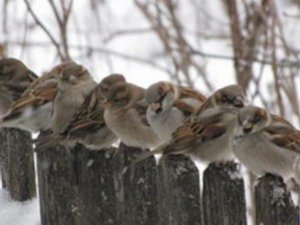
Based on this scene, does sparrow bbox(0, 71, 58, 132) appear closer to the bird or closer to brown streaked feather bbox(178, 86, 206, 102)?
the bird

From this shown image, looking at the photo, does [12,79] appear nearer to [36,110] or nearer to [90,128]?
[36,110]

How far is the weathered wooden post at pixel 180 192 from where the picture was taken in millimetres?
3061

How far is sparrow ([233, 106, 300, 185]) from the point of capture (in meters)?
3.16

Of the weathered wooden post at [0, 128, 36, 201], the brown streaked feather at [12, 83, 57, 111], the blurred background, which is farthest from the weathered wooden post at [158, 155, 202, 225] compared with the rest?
the blurred background

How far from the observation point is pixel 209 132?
10.8 feet

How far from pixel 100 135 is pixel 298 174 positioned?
2.61ft

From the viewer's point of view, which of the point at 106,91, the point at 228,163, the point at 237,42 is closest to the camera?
the point at 228,163

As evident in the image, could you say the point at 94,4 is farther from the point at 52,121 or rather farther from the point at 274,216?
the point at 274,216

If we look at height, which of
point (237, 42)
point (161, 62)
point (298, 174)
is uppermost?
point (161, 62)

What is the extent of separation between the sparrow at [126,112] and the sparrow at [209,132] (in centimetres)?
34

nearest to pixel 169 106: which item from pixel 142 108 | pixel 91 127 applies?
pixel 142 108

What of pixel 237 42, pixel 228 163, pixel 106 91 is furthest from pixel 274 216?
pixel 237 42

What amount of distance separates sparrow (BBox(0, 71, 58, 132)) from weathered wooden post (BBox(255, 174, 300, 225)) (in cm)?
127

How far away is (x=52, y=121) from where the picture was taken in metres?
3.61
